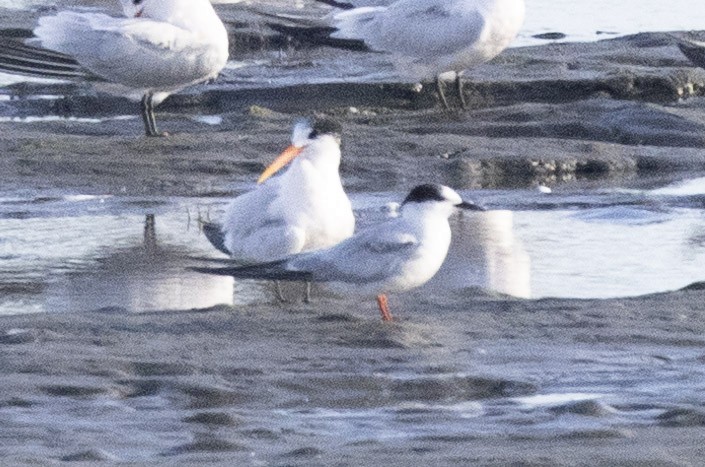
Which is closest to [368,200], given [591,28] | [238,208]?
[238,208]

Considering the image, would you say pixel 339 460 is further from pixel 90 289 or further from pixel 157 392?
pixel 90 289

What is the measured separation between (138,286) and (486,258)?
1.44 meters

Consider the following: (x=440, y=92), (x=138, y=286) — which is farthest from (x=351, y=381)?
(x=440, y=92)

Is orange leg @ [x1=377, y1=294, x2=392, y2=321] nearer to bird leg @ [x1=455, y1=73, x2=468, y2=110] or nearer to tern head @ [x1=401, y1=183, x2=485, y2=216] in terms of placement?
tern head @ [x1=401, y1=183, x2=485, y2=216]

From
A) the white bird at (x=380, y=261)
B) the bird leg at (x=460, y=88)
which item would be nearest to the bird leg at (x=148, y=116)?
the bird leg at (x=460, y=88)

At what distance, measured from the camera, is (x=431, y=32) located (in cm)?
1077

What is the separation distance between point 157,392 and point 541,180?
4.65 meters

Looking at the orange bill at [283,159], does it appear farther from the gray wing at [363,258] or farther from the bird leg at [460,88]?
the bird leg at [460,88]

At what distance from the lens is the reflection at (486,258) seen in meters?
6.53

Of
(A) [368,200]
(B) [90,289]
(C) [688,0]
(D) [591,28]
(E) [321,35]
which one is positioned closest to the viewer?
(B) [90,289]

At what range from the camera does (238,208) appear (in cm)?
644

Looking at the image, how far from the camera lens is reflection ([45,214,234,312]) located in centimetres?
619

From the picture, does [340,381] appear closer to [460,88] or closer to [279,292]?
[279,292]

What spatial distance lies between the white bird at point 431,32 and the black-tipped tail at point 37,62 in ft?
6.31
